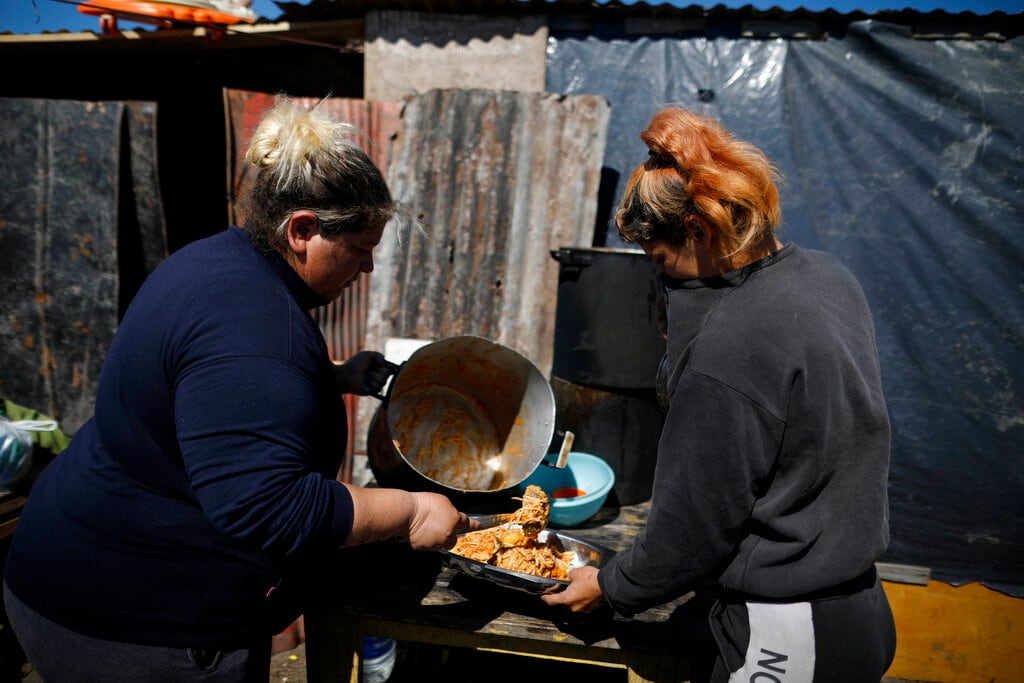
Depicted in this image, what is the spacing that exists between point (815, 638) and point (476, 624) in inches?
42.1

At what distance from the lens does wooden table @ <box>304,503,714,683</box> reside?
6.60ft

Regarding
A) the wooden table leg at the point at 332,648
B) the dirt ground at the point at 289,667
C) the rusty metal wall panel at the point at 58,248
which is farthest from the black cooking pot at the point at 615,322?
the rusty metal wall panel at the point at 58,248

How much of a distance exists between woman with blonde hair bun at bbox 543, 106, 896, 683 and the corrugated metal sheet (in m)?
3.03

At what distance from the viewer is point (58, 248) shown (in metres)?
4.14

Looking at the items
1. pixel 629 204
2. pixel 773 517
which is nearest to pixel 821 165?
pixel 629 204

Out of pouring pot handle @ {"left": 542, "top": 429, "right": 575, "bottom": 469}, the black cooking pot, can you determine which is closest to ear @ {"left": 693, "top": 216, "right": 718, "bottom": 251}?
pouring pot handle @ {"left": 542, "top": 429, "right": 575, "bottom": 469}

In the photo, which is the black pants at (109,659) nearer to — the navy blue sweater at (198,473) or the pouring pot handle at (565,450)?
the navy blue sweater at (198,473)

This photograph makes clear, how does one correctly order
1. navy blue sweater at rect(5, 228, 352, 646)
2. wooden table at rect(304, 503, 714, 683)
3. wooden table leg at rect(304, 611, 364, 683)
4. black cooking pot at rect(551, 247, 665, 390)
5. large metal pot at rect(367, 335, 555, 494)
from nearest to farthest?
navy blue sweater at rect(5, 228, 352, 646)
wooden table at rect(304, 503, 714, 683)
wooden table leg at rect(304, 611, 364, 683)
large metal pot at rect(367, 335, 555, 494)
black cooking pot at rect(551, 247, 665, 390)

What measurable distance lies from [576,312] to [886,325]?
208cm

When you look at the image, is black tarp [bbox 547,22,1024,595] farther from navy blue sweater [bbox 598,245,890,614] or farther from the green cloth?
the green cloth

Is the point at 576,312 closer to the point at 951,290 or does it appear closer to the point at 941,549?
the point at 951,290

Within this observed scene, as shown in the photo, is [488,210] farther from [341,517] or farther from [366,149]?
[341,517]

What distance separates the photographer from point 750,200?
1.48m

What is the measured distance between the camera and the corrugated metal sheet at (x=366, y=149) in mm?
4164
